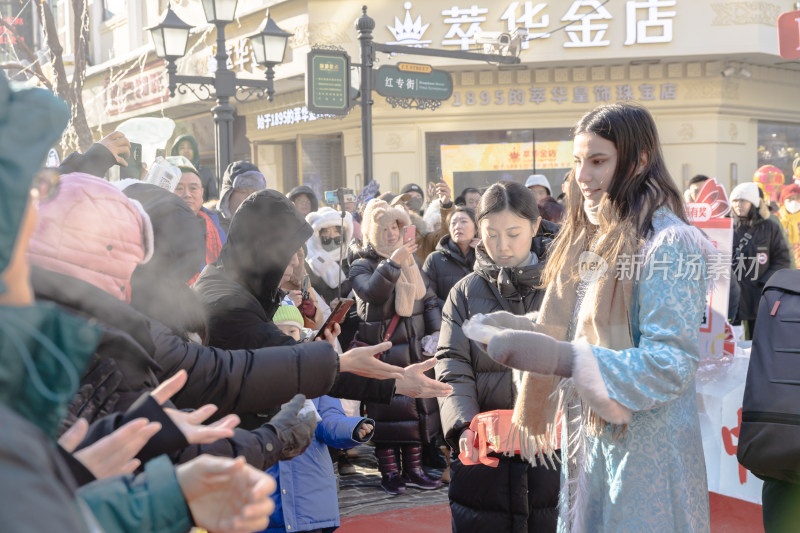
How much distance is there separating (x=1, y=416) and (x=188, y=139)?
25.6 ft

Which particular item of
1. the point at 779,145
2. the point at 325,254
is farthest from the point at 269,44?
the point at 779,145

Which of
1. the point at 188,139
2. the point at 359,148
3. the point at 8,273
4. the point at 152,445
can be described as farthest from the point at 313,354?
the point at 359,148

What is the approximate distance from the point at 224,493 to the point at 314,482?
2.02m

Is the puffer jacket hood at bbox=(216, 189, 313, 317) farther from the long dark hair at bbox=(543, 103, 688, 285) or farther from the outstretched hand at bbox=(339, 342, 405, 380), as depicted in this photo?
the long dark hair at bbox=(543, 103, 688, 285)

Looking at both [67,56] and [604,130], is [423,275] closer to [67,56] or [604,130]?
[604,130]

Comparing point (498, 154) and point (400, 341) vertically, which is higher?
point (498, 154)

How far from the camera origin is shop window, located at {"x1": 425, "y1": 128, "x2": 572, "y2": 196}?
1592 centimetres

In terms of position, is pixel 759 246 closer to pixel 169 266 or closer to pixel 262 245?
pixel 262 245

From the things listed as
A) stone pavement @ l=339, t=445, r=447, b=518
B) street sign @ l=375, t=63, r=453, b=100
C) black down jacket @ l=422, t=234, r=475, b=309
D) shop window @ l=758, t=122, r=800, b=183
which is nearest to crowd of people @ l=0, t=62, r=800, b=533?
stone pavement @ l=339, t=445, r=447, b=518

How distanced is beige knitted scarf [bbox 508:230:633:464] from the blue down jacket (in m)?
0.82

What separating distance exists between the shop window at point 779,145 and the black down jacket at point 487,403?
1515 cm

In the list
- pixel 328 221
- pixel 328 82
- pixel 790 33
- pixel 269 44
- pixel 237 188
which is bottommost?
pixel 328 221

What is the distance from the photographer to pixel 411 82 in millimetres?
9914

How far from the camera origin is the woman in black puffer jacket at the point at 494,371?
3.32 metres
